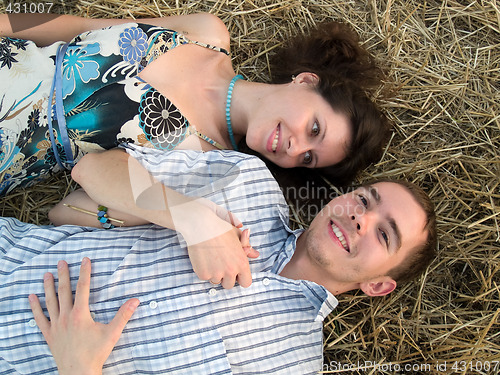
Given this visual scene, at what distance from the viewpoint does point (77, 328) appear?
6.30 feet

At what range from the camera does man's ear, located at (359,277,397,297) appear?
2.35 meters

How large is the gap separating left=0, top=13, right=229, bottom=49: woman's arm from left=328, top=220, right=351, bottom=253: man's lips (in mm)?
1358

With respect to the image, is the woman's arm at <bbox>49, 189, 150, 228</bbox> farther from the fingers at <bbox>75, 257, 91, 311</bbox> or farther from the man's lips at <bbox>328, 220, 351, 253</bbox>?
the man's lips at <bbox>328, 220, 351, 253</bbox>

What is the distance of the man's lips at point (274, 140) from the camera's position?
238cm

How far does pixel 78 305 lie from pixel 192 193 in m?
0.78

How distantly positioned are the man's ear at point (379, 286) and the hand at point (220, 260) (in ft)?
2.46

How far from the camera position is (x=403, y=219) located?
2186 millimetres

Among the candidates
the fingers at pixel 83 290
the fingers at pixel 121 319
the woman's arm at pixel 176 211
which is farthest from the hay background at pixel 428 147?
the fingers at pixel 121 319

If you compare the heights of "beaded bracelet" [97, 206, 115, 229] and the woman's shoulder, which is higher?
the woman's shoulder

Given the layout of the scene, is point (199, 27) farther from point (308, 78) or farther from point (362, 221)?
point (362, 221)

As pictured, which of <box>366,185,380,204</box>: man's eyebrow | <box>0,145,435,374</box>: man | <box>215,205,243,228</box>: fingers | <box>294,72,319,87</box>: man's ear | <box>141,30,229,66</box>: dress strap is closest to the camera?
<box>0,145,435,374</box>: man

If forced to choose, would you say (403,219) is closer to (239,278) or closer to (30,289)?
(239,278)

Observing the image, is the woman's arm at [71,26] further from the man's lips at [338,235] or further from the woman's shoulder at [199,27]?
the man's lips at [338,235]

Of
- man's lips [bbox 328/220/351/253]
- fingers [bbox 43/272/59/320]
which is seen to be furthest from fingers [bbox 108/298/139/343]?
man's lips [bbox 328/220/351/253]
